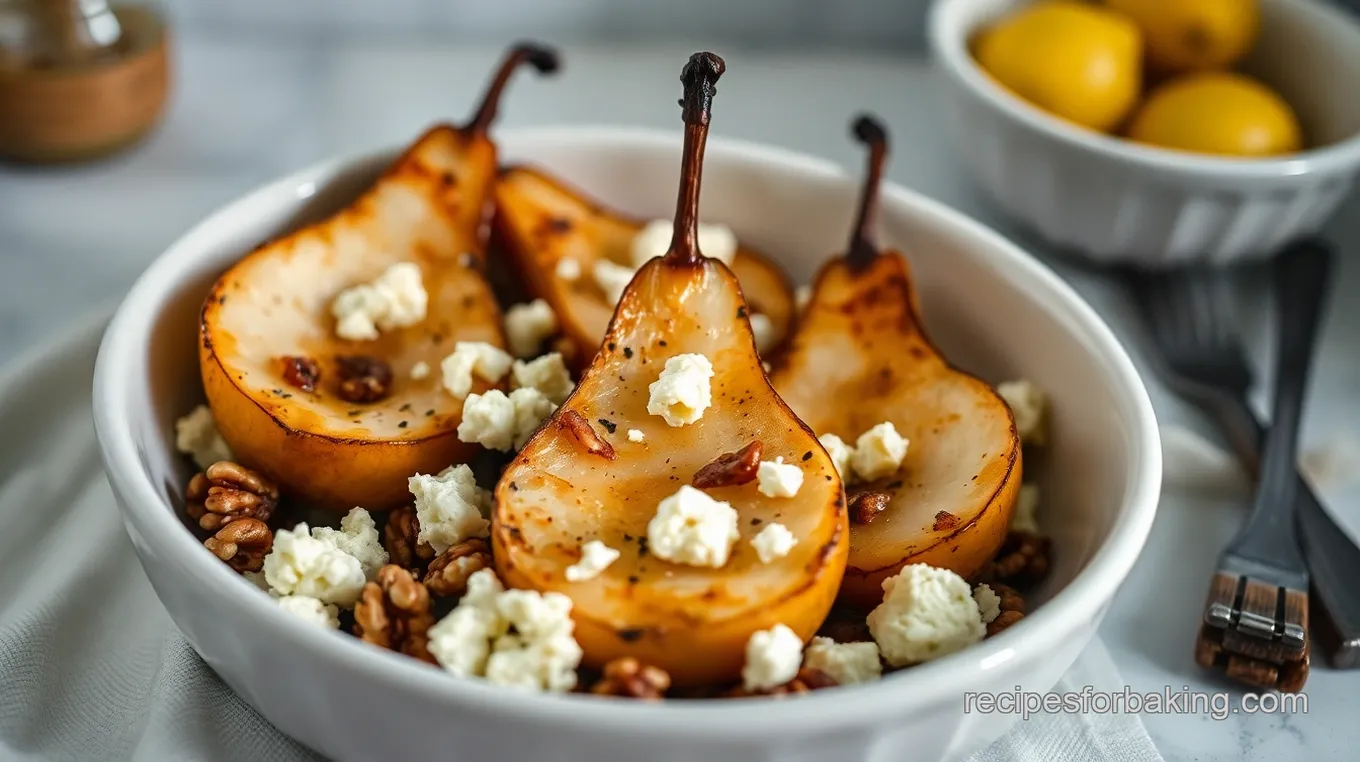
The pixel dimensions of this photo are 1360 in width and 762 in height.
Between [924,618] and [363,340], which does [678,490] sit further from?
[363,340]

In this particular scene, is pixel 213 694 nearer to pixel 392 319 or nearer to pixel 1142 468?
pixel 392 319

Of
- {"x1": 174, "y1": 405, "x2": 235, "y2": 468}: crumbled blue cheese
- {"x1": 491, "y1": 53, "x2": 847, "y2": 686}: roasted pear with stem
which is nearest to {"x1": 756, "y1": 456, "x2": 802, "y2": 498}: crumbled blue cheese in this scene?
{"x1": 491, "y1": 53, "x2": 847, "y2": 686}: roasted pear with stem

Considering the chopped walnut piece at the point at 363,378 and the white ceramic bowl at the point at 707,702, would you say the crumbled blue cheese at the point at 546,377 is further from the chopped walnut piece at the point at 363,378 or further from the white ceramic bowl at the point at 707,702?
the white ceramic bowl at the point at 707,702

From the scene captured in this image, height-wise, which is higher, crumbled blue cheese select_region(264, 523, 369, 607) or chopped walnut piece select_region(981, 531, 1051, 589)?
crumbled blue cheese select_region(264, 523, 369, 607)

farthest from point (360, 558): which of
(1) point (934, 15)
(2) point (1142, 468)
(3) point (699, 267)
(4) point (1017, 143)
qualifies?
(1) point (934, 15)

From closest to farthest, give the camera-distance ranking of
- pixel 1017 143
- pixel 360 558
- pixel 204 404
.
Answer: pixel 360 558
pixel 204 404
pixel 1017 143

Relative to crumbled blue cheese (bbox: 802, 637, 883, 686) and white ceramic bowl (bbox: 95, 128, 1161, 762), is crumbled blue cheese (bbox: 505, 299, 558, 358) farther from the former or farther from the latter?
crumbled blue cheese (bbox: 802, 637, 883, 686)
